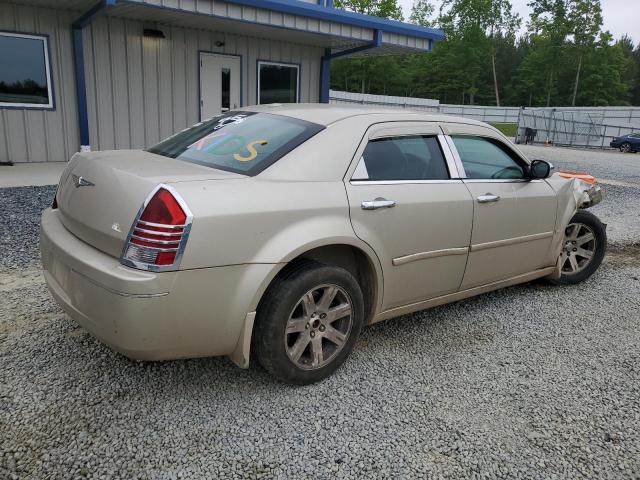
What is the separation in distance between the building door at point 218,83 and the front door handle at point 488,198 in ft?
28.6

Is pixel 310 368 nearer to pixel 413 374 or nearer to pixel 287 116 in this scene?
pixel 413 374

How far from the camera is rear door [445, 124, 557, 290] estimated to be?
12.1 feet

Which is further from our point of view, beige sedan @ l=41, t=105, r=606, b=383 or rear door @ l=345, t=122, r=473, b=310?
rear door @ l=345, t=122, r=473, b=310

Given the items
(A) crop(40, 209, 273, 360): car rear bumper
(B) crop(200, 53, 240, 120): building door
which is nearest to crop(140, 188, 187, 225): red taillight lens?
(A) crop(40, 209, 273, 360): car rear bumper

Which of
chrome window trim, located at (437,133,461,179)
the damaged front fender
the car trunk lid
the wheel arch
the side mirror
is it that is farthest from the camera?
the damaged front fender

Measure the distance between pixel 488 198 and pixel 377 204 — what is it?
1089mm

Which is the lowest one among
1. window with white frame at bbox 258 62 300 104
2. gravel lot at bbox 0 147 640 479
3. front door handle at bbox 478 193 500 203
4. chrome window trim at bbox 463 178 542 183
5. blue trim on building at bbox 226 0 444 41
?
gravel lot at bbox 0 147 640 479

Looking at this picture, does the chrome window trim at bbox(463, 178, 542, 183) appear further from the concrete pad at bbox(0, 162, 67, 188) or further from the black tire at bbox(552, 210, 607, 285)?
the concrete pad at bbox(0, 162, 67, 188)

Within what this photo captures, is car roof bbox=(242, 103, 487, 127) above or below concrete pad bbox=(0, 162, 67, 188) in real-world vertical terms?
above

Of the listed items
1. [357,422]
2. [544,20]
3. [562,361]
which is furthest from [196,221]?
[544,20]

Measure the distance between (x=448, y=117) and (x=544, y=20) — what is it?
6228cm

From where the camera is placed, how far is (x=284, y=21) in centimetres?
965

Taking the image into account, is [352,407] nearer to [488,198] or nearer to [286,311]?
[286,311]

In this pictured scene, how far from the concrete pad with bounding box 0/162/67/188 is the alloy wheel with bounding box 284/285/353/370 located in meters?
6.43
